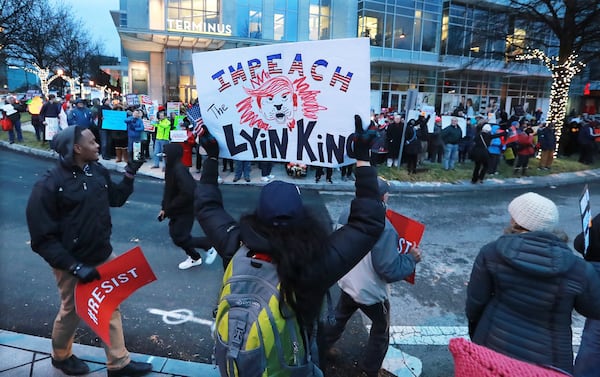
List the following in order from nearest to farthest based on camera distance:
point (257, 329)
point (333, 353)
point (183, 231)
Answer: point (257, 329) < point (333, 353) < point (183, 231)

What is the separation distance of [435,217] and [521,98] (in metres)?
33.6

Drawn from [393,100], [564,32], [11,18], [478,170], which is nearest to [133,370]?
[478,170]

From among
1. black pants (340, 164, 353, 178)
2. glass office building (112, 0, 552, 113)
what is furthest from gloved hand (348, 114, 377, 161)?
glass office building (112, 0, 552, 113)

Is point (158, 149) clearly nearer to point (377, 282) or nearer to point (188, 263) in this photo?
point (188, 263)

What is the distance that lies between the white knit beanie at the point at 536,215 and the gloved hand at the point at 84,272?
9.27 ft

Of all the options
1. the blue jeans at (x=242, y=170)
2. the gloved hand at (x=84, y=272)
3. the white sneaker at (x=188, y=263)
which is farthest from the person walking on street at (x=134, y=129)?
the gloved hand at (x=84, y=272)

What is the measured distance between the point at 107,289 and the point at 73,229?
50cm

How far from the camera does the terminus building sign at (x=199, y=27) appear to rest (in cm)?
2627

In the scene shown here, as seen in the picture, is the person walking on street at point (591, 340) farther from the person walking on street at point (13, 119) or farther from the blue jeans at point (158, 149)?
the person walking on street at point (13, 119)

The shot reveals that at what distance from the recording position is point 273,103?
2967 millimetres

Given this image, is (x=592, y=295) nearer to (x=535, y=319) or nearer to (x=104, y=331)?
(x=535, y=319)

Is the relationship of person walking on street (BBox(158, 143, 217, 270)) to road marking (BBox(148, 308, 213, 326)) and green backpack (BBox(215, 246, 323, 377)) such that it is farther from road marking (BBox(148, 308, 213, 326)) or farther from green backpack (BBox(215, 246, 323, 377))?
green backpack (BBox(215, 246, 323, 377))

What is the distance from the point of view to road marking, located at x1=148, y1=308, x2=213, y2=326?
4.23 m

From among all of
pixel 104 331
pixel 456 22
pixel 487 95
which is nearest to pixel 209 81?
pixel 104 331
